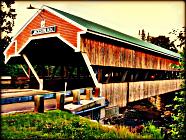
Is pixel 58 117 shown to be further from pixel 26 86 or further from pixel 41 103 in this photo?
pixel 26 86

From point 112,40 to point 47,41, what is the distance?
4781 millimetres

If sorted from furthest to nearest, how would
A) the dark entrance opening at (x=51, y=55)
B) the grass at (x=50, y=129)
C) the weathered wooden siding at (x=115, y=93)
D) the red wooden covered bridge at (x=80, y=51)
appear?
the dark entrance opening at (x=51, y=55), the weathered wooden siding at (x=115, y=93), the red wooden covered bridge at (x=80, y=51), the grass at (x=50, y=129)

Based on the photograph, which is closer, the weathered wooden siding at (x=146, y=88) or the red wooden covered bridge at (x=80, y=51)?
the red wooden covered bridge at (x=80, y=51)

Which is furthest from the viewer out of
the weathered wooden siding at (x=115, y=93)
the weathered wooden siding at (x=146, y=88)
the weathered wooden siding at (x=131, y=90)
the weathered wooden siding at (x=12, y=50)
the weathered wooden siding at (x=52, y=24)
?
the weathered wooden siding at (x=146, y=88)

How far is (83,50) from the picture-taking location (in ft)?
48.4

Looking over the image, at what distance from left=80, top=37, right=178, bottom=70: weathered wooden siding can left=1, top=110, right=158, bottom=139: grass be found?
6761mm

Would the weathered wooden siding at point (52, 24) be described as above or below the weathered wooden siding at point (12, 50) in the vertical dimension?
above

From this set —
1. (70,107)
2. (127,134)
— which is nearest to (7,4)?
(70,107)

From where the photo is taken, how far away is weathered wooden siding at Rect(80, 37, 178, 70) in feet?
50.4

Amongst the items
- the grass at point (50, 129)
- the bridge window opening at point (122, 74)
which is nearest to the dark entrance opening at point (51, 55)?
the bridge window opening at point (122, 74)

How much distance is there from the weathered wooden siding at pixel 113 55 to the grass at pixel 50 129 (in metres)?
6.76

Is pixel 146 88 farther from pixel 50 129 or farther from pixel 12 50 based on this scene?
pixel 50 129

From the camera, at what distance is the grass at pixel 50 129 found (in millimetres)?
6965

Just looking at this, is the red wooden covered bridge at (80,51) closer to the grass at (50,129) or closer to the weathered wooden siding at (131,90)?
the weathered wooden siding at (131,90)
